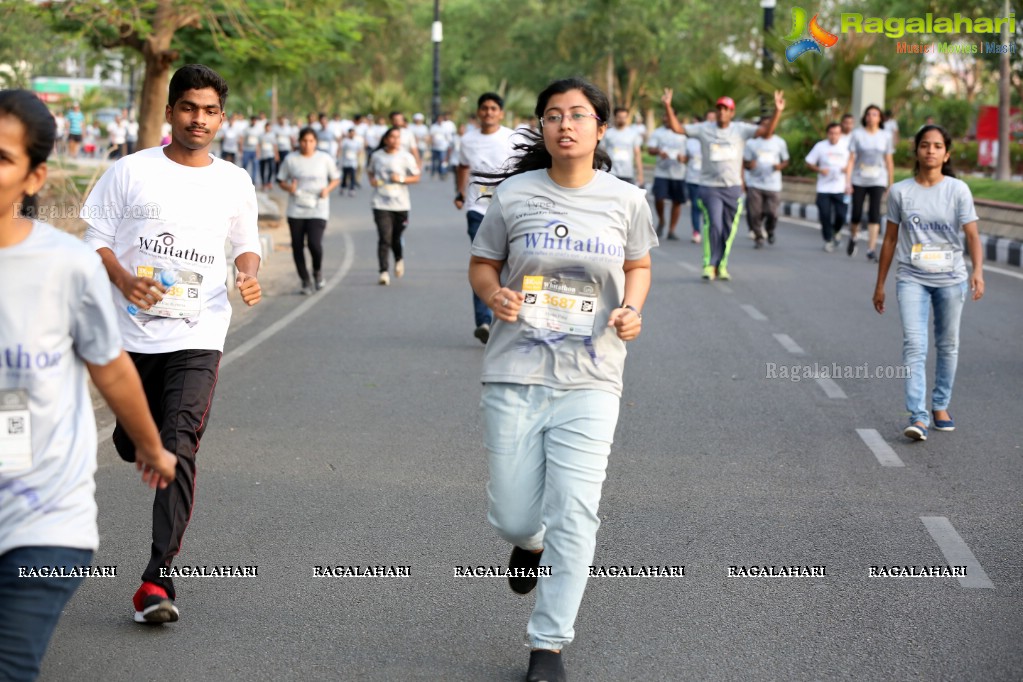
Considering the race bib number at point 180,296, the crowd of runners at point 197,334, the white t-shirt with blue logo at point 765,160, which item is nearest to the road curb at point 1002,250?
the white t-shirt with blue logo at point 765,160

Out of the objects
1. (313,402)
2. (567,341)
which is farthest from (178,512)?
(313,402)

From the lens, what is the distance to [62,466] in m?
3.39

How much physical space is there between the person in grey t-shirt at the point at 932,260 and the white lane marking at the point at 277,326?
402 centimetres

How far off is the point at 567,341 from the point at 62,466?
5.64 ft

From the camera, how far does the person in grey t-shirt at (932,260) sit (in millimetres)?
8273

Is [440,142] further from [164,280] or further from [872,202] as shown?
[164,280]

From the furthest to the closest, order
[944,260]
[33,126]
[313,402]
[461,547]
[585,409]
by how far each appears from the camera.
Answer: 1. [313,402]
2. [944,260]
3. [461,547]
4. [585,409]
5. [33,126]

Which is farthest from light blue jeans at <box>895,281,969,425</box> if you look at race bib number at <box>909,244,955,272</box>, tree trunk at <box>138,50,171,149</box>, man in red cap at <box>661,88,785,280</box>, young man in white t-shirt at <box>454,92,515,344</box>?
tree trunk at <box>138,50,171,149</box>

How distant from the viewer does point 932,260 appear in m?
8.31

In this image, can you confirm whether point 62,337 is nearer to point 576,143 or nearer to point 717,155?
point 576,143

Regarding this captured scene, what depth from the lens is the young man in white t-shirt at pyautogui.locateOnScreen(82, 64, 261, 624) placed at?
519cm

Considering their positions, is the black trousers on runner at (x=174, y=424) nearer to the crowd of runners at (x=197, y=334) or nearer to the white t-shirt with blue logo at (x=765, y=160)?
the crowd of runners at (x=197, y=334)

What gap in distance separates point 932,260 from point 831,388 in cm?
173

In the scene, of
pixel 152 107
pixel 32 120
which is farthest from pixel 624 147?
pixel 32 120
